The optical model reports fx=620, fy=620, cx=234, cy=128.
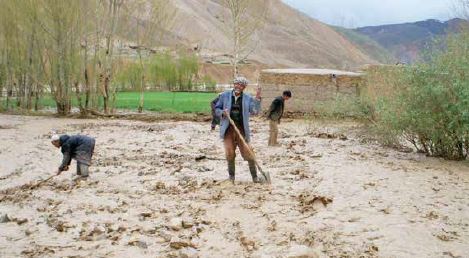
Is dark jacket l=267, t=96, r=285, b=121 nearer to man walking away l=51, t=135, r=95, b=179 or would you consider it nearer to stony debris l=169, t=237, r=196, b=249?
man walking away l=51, t=135, r=95, b=179

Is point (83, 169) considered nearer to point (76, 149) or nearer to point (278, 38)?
point (76, 149)

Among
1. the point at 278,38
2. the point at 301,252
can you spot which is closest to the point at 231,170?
the point at 301,252

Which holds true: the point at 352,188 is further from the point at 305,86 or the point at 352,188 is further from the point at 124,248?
the point at 305,86

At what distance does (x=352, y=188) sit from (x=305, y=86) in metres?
14.0

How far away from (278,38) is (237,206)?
96.0m

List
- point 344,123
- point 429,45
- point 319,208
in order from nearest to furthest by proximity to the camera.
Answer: point 319,208, point 429,45, point 344,123

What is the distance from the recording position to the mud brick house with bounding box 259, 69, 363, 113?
22.9 meters

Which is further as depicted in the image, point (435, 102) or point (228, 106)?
point (435, 102)

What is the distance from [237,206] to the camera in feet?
26.8

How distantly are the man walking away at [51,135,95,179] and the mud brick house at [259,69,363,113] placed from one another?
13.6m

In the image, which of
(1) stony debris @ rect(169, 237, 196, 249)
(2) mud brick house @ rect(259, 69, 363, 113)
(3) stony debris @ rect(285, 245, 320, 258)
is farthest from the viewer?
(2) mud brick house @ rect(259, 69, 363, 113)

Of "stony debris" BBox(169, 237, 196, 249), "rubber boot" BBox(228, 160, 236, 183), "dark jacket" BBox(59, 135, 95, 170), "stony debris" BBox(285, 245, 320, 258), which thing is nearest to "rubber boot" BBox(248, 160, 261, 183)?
"rubber boot" BBox(228, 160, 236, 183)

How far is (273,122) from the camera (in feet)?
46.5

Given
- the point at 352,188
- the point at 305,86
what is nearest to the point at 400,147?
the point at 352,188
